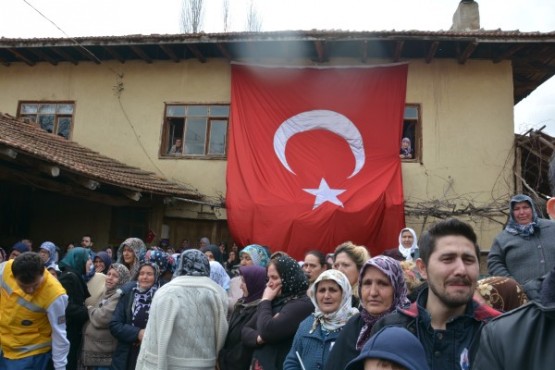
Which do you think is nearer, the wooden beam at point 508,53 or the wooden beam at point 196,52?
the wooden beam at point 508,53

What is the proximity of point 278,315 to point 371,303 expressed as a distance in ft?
3.00

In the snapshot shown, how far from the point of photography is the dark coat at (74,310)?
4.37 metres

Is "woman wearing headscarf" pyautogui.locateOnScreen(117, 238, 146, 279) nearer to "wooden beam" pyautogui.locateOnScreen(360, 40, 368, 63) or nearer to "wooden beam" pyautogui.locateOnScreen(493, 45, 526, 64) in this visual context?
"wooden beam" pyautogui.locateOnScreen(360, 40, 368, 63)

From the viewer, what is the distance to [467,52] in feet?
32.3

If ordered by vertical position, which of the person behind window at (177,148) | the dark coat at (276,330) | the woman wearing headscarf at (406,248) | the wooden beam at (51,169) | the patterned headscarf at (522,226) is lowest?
the dark coat at (276,330)

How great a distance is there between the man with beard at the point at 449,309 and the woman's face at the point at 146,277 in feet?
8.81

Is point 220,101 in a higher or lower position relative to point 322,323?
higher

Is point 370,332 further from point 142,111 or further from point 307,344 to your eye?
point 142,111

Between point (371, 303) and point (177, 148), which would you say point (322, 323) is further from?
point (177, 148)

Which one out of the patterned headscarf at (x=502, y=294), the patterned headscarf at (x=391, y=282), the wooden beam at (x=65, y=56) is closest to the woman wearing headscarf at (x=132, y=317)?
the patterned headscarf at (x=391, y=282)

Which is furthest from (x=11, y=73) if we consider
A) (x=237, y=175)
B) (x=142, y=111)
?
(x=237, y=175)

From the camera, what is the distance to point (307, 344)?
2740mm

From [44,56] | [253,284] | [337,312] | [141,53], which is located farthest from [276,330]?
[44,56]

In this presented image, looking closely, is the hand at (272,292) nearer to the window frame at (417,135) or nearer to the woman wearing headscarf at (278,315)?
the woman wearing headscarf at (278,315)
